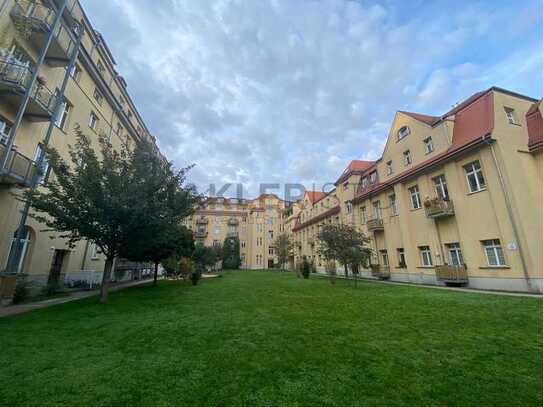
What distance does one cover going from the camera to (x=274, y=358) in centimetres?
403

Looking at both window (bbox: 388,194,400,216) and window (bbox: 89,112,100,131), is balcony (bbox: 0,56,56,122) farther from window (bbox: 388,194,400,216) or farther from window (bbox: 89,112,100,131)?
window (bbox: 388,194,400,216)

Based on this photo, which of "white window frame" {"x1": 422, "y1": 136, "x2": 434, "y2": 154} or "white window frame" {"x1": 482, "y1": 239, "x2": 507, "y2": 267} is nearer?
"white window frame" {"x1": 482, "y1": 239, "x2": 507, "y2": 267}

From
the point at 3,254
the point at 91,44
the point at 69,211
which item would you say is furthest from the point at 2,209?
the point at 91,44

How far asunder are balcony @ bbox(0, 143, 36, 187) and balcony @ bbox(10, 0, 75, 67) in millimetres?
4899

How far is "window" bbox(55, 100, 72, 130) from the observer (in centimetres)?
1338

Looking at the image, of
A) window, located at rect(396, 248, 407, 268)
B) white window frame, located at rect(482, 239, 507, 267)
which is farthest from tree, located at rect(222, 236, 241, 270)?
white window frame, located at rect(482, 239, 507, 267)

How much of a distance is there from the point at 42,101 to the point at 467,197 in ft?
74.8

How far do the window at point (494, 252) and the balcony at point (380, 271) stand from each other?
7.49m

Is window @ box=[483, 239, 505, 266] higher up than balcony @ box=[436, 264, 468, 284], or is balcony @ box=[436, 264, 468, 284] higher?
window @ box=[483, 239, 505, 266]

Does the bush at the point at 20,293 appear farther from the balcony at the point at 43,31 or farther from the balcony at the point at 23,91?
the balcony at the point at 43,31

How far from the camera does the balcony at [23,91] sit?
30.0ft

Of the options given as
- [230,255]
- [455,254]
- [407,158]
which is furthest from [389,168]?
[230,255]

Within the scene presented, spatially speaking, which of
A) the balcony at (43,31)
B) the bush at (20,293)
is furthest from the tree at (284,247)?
the balcony at (43,31)

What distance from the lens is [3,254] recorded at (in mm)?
10078
